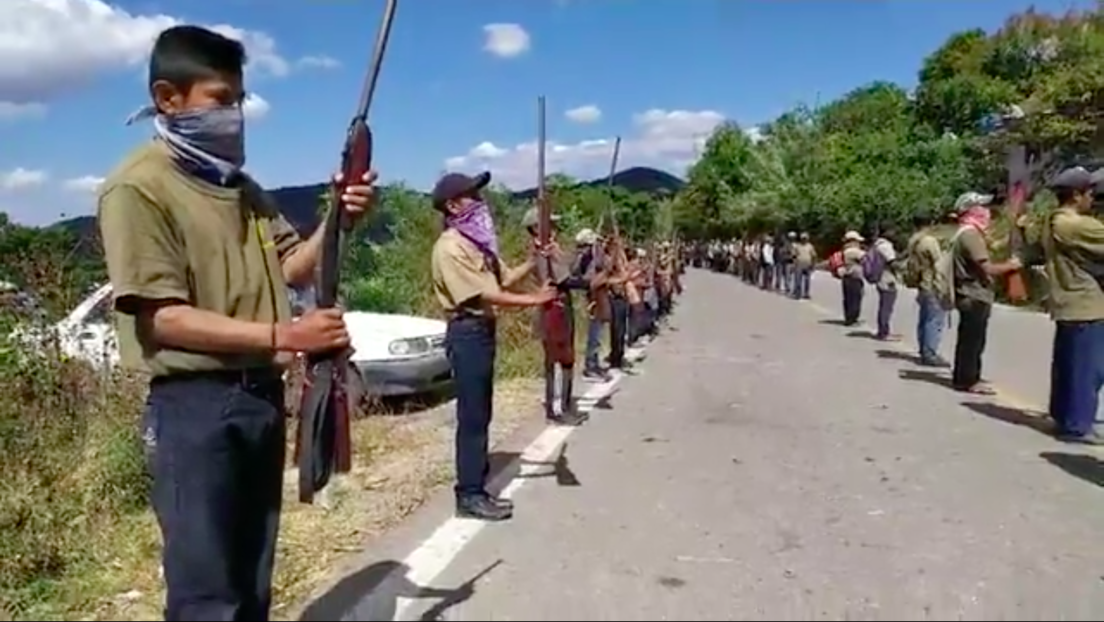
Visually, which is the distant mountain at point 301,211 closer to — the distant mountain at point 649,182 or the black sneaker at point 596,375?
the black sneaker at point 596,375

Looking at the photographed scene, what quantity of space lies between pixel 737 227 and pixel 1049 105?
34740 millimetres

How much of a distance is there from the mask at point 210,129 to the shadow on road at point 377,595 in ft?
6.65

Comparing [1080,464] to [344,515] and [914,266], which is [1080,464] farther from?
[914,266]

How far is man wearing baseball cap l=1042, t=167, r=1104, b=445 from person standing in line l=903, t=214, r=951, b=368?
4.04 meters

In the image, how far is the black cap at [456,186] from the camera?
18.8 ft

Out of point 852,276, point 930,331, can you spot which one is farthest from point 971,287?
point 852,276

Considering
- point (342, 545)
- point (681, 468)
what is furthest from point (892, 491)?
point (342, 545)

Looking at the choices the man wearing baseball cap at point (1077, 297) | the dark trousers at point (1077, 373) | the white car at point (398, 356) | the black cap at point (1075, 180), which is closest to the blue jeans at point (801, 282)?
the white car at point (398, 356)

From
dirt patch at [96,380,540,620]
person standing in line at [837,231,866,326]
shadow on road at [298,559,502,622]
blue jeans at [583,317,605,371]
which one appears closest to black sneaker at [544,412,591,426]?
dirt patch at [96,380,540,620]

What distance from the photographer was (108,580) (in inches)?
186

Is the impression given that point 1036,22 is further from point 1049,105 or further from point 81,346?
point 81,346

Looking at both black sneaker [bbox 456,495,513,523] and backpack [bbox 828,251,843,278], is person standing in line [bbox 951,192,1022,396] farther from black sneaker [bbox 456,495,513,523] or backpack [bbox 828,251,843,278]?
backpack [bbox 828,251,843,278]

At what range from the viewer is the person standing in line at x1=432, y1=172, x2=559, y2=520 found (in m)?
5.59

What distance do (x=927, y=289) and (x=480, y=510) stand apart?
8.37 m
